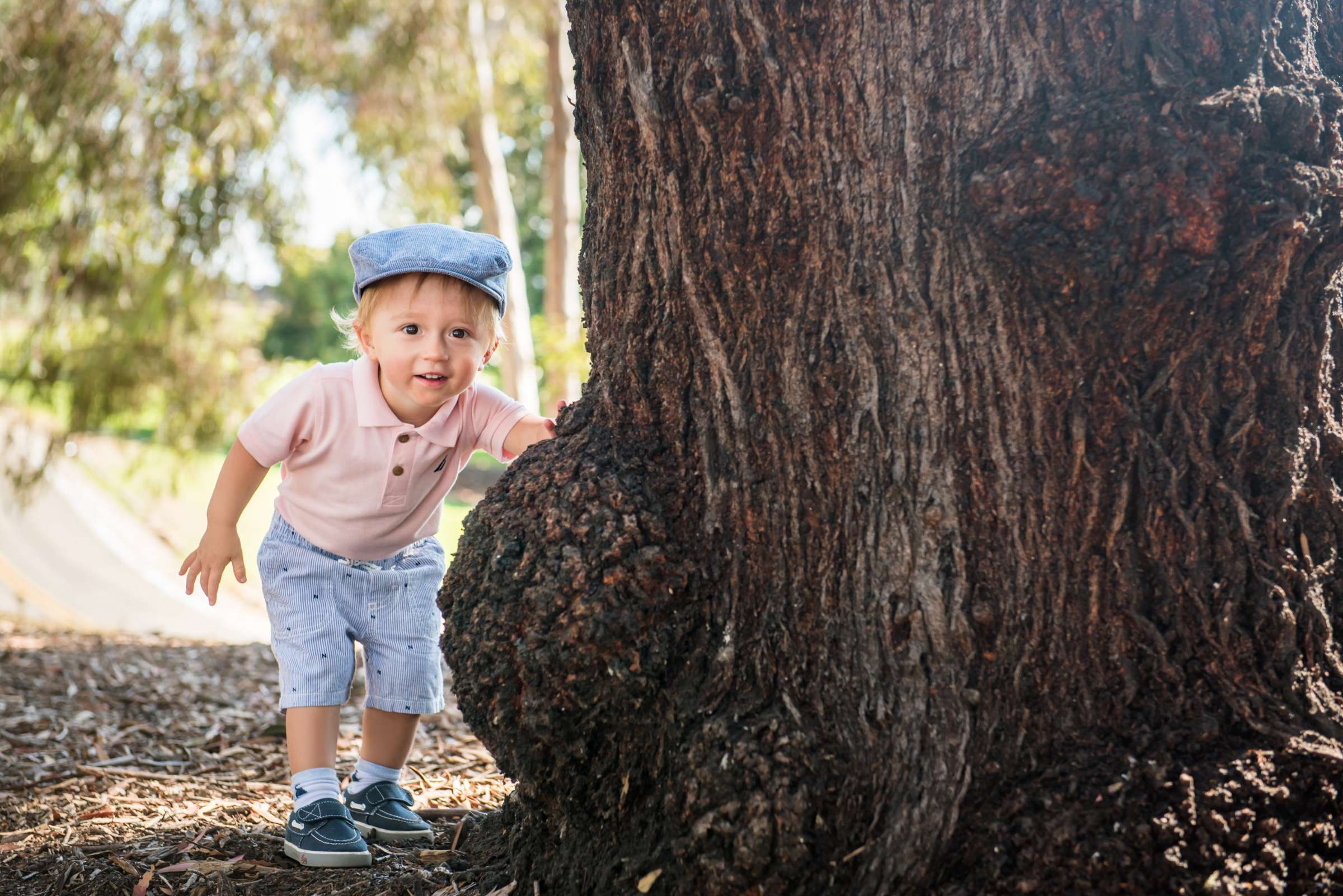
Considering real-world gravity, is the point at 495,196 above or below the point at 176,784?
above

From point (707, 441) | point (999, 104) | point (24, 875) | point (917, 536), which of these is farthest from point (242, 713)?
point (999, 104)

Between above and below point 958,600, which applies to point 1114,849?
below

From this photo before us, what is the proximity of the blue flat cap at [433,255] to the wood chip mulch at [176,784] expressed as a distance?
120 centimetres

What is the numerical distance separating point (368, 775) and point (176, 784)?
2.46ft

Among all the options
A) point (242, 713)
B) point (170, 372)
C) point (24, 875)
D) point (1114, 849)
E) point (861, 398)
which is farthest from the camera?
point (170, 372)

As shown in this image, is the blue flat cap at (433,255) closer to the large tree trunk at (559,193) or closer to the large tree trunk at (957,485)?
the large tree trunk at (957,485)

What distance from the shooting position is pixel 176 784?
10.2 feet

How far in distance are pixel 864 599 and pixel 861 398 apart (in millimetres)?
315

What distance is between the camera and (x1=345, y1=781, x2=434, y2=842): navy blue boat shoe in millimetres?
2545

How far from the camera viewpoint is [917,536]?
176 cm

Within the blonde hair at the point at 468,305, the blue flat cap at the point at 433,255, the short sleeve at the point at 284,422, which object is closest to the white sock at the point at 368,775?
the short sleeve at the point at 284,422

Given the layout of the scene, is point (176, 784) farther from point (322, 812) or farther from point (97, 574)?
point (97, 574)

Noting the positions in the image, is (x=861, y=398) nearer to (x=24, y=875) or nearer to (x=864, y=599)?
(x=864, y=599)

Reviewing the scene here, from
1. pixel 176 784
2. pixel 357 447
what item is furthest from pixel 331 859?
pixel 176 784
